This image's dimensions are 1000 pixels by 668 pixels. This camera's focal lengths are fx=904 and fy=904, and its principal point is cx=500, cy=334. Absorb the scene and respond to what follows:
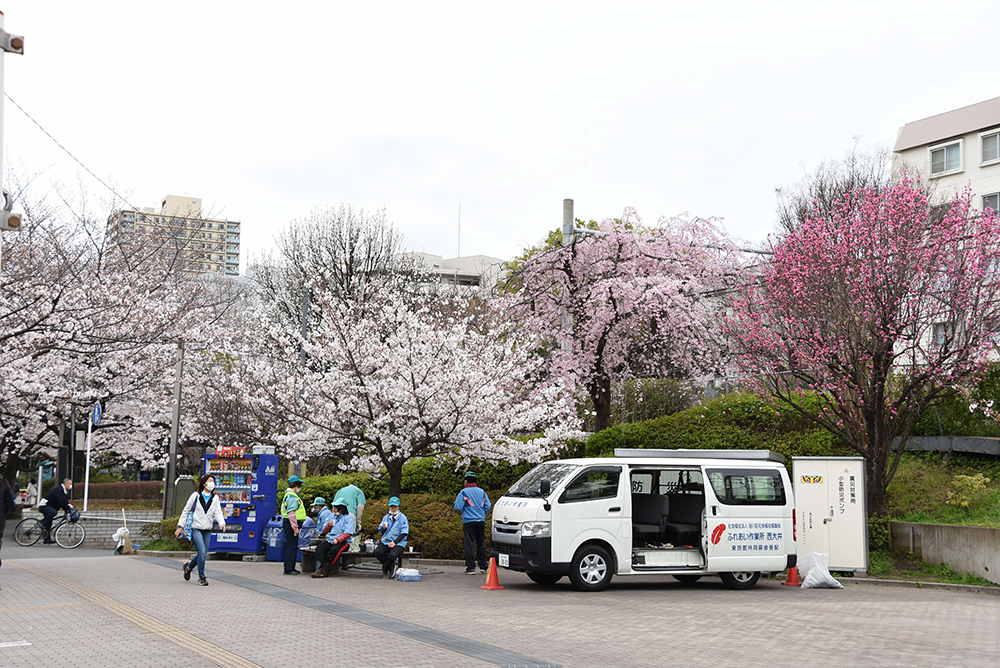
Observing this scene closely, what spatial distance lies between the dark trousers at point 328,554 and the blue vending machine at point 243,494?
440 cm

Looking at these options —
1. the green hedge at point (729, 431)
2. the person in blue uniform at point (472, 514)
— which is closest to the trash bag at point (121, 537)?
the person in blue uniform at point (472, 514)

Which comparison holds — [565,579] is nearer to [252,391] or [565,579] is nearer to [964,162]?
[252,391]

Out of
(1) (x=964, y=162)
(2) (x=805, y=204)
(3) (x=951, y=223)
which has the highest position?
(1) (x=964, y=162)

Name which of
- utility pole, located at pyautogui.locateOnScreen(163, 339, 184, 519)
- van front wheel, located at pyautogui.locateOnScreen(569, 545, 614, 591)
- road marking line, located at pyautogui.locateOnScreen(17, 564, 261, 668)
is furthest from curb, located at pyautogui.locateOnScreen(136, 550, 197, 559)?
van front wheel, located at pyautogui.locateOnScreen(569, 545, 614, 591)

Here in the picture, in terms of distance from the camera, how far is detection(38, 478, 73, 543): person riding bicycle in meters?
24.9

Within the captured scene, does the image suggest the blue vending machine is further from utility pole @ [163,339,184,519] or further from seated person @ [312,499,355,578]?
utility pole @ [163,339,184,519]

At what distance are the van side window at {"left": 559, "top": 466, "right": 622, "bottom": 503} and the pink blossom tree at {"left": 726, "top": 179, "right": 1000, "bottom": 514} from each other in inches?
220

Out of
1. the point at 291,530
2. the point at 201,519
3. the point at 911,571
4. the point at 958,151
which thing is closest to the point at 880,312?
the point at 911,571

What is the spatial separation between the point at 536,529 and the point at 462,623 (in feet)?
11.6

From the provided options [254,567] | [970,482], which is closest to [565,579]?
[254,567]

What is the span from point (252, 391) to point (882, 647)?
60.6 ft

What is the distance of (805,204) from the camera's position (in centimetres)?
3306

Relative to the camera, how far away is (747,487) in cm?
1511

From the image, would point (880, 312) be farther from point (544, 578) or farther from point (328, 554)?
point (328, 554)
